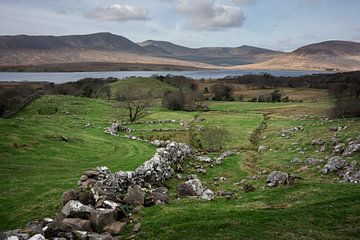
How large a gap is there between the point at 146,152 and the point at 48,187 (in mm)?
17032

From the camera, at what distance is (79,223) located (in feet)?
54.7

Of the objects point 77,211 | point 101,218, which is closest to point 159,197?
point 101,218

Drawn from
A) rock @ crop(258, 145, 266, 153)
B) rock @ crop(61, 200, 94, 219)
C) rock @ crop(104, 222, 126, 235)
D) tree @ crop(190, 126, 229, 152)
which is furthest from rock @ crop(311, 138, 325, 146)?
rock @ crop(61, 200, 94, 219)

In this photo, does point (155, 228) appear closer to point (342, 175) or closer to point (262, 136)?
point (342, 175)

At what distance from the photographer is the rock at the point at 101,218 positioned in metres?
17.0

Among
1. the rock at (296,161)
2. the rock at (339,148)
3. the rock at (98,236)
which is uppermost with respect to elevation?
the rock at (98,236)

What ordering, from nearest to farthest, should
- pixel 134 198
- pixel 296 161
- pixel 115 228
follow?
pixel 115 228
pixel 134 198
pixel 296 161

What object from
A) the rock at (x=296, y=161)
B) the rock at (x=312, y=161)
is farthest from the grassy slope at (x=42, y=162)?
the rock at (x=312, y=161)

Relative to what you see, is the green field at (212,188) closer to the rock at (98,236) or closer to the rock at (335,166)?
the rock at (335,166)

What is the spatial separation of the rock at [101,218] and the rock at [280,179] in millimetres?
13230

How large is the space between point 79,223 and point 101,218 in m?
1.11

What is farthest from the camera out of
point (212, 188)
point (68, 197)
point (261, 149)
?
point (261, 149)

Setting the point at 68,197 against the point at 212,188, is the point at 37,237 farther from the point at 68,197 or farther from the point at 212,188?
the point at 212,188

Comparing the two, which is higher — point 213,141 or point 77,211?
point 77,211
